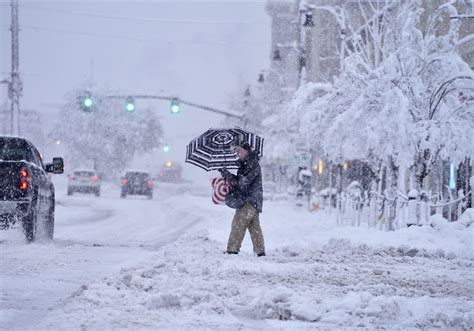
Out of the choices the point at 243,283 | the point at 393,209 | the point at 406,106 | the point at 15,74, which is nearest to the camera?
the point at 243,283

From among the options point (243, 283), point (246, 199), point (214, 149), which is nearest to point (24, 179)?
point (214, 149)

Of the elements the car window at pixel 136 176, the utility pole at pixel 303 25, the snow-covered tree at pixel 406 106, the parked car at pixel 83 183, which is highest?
the utility pole at pixel 303 25

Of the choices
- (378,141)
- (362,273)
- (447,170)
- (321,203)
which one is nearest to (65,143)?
(321,203)

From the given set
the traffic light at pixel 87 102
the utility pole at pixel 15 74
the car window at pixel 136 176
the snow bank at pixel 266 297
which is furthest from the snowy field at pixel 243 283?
the car window at pixel 136 176

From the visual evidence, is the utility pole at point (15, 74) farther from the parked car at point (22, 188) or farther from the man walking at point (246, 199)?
the man walking at point (246, 199)

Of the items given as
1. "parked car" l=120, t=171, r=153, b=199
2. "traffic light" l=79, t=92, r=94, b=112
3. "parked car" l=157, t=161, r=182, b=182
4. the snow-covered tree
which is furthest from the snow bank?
"parked car" l=157, t=161, r=182, b=182

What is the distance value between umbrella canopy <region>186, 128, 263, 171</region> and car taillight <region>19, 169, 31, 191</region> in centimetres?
278

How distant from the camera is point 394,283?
9.39 meters

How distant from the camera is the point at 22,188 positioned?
13.6m

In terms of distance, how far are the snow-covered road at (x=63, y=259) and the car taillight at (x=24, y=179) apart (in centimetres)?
98

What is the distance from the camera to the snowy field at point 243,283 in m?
6.73

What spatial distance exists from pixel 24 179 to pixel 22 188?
0.18 m

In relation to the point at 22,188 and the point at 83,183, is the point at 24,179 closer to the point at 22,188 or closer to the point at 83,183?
the point at 22,188

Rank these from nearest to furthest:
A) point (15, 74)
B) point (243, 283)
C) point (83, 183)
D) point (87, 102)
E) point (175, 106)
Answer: point (243, 283), point (15, 74), point (87, 102), point (175, 106), point (83, 183)
